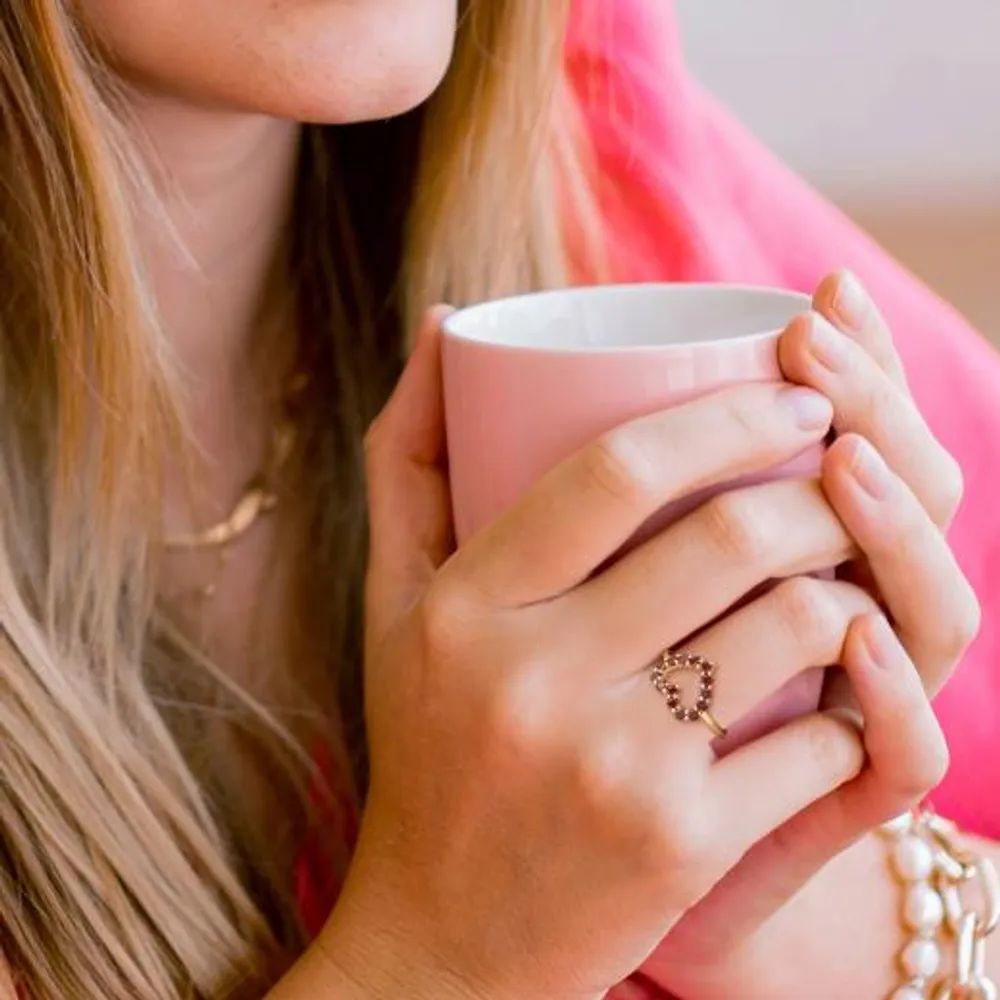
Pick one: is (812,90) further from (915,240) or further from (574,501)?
(574,501)

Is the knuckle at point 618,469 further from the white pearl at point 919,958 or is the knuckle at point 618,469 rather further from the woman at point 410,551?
the white pearl at point 919,958

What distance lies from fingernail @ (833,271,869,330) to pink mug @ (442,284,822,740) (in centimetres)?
2

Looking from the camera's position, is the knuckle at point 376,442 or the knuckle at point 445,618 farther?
the knuckle at point 376,442

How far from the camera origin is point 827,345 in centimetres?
53

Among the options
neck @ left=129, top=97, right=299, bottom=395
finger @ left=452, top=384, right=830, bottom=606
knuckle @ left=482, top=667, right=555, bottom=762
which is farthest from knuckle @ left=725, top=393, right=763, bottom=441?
neck @ left=129, top=97, right=299, bottom=395

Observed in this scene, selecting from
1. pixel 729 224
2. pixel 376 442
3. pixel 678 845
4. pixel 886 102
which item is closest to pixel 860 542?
pixel 678 845

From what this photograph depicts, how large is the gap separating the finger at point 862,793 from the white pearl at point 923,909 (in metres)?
A: 0.09

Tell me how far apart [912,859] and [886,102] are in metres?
0.98

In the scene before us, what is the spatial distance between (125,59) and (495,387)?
9.5 inches

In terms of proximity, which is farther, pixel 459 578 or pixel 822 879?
pixel 822 879

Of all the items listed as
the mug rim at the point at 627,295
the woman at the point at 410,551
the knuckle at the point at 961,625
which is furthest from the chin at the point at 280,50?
the knuckle at the point at 961,625

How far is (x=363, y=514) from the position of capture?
0.88 metres

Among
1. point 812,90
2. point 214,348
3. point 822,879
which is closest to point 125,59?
point 214,348

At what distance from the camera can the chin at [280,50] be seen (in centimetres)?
63
